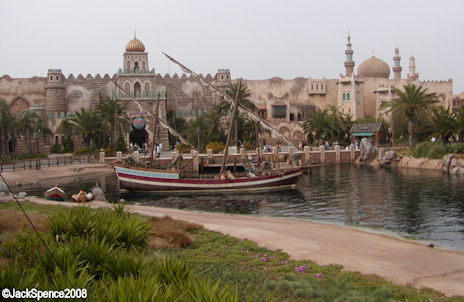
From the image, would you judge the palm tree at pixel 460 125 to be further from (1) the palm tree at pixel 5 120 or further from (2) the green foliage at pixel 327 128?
(1) the palm tree at pixel 5 120

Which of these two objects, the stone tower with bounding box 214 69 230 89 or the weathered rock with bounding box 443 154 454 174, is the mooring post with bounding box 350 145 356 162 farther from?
the stone tower with bounding box 214 69 230 89

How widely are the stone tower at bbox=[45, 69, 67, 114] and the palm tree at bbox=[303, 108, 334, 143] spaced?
33.5 metres

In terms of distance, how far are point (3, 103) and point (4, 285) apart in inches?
1645

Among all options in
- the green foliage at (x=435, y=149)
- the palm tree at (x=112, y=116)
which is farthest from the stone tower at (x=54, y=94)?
the green foliage at (x=435, y=149)

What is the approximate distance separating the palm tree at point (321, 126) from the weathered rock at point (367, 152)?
7.49 meters

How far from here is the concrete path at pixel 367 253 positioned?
11.4 m

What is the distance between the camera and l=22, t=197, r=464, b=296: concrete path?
11.4 metres

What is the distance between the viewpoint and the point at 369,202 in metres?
27.8

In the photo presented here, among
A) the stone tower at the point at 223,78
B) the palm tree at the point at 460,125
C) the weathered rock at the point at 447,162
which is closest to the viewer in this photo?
the weathered rock at the point at 447,162

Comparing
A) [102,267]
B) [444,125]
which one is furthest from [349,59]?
[102,267]

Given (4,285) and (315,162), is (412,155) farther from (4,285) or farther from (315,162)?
(4,285)

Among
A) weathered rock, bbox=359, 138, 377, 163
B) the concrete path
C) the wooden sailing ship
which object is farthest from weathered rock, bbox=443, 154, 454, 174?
the concrete path

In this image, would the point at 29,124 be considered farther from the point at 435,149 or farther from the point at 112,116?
the point at 435,149

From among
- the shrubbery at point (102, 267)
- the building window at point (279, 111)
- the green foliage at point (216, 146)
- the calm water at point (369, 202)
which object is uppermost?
the building window at point (279, 111)
